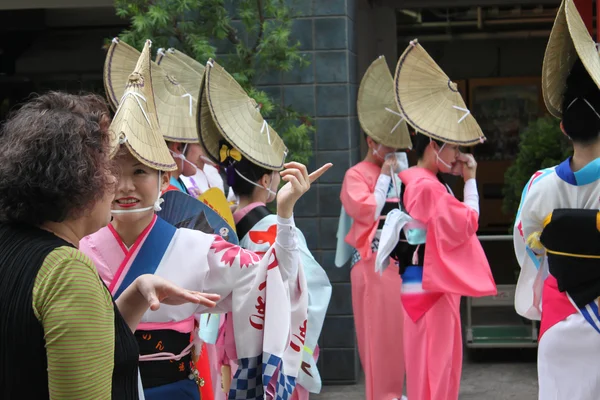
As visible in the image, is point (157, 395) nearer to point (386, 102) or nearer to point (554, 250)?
point (554, 250)

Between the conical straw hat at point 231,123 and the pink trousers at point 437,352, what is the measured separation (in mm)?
1470

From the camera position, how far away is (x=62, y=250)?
1771 mm

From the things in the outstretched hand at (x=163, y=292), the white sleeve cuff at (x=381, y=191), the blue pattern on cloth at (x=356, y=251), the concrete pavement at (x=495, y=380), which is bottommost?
Answer: the concrete pavement at (x=495, y=380)

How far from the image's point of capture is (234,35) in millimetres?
5363

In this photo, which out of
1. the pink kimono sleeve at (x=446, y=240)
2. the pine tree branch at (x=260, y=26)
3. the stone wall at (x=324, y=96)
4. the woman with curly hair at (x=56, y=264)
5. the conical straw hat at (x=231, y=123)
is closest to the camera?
the woman with curly hair at (x=56, y=264)

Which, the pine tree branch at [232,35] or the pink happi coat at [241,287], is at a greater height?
the pine tree branch at [232,35]

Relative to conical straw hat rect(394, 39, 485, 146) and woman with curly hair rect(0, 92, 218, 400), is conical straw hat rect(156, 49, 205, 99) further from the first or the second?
woman with curly hair rect(0, 92, 218, 400)

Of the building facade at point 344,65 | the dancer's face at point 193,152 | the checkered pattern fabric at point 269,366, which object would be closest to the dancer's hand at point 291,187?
the checkered pattern fabric at point 269,366

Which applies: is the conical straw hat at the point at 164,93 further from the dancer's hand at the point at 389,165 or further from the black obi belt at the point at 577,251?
the black obi belt at the point at 577,251

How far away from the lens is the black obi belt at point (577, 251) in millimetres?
3428

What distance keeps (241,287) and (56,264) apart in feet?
4.22

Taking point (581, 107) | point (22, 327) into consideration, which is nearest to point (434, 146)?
point (581, 107)

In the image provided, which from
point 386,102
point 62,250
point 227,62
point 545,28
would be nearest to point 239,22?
point 227,62

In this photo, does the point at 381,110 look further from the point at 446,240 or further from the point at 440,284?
the point at 440,284
